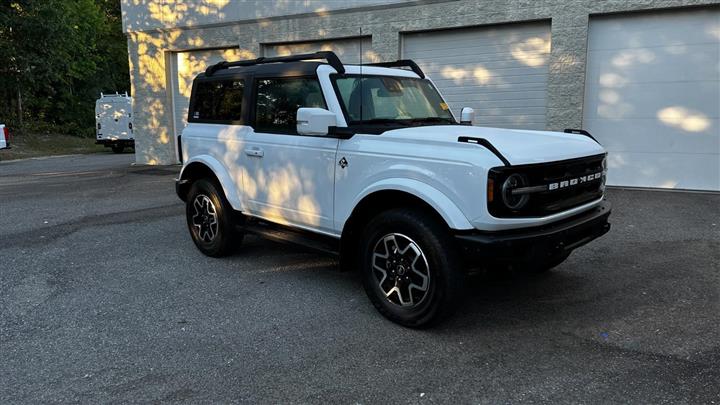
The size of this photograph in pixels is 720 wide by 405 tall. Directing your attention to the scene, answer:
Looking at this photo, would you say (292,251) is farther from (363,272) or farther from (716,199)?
(716,199)

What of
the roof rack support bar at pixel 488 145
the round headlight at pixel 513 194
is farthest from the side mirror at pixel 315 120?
the round headlight at pixel 513 194

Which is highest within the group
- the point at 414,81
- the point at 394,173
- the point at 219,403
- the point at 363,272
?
the point at 414,81

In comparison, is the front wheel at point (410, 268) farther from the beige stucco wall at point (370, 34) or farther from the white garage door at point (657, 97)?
the white garage door at point (657, 97)

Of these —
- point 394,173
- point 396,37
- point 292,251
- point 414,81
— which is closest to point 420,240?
point 394,173

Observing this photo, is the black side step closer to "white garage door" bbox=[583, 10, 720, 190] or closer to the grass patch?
"white garage door" bbox=[583, 10, 720, 190]

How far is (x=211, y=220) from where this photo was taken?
5977 millimetres

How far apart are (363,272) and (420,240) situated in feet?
2.23

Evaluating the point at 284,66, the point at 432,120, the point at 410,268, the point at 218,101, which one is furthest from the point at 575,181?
the point at 218,101

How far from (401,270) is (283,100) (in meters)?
2.11

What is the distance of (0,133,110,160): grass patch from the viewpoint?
24.5 meters

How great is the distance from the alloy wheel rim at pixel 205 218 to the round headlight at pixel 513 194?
3354 mm

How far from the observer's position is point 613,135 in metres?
10.3

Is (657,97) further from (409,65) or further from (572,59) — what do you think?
(409,65)

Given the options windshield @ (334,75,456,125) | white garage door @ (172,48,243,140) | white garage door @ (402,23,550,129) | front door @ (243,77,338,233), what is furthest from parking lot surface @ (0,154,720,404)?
white garage door @ (172,48,243,140)
